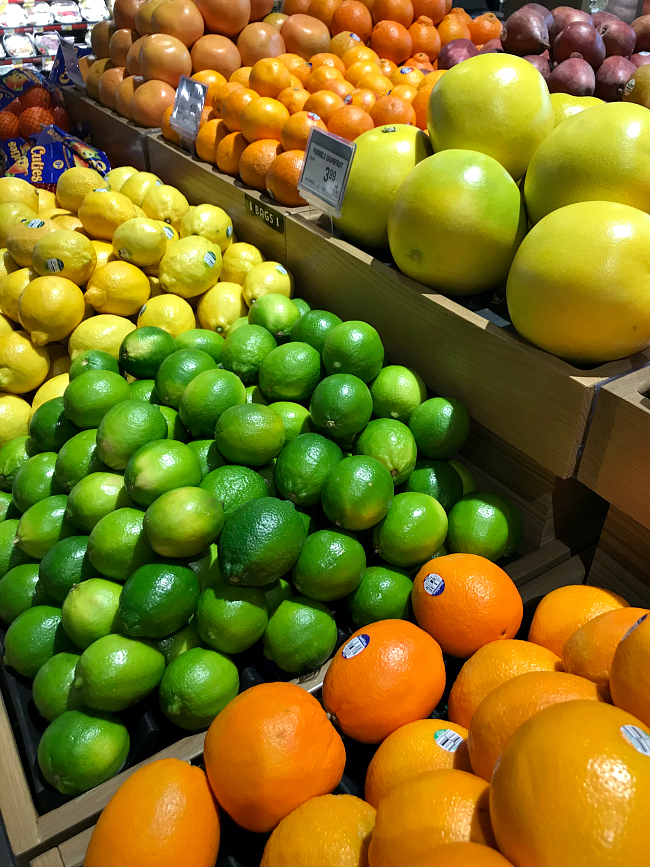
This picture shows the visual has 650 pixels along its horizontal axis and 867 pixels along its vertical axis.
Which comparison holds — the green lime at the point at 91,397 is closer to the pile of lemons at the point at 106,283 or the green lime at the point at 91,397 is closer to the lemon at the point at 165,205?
the pile of lemons at the point at 106,283

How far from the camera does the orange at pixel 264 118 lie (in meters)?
1.87

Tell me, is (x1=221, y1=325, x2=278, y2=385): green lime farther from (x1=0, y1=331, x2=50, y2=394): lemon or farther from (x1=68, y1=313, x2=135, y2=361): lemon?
(x1=0, y1=331, x2=50, y2=394): lemon

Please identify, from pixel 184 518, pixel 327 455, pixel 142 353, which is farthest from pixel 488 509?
pixel 142 353

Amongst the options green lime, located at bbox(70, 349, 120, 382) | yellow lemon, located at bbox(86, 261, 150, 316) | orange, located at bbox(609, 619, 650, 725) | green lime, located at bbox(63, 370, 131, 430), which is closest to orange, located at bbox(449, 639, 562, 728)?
orange, located at bbox(609, 619, 650, 725)

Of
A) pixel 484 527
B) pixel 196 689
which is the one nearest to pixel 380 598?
pixel 484 527

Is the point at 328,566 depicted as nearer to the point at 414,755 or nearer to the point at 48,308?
A: the point at 414,755

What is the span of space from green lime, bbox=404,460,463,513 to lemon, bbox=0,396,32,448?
1.04 m

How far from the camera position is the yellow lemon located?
1659mm

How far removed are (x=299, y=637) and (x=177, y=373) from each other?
2.17ft

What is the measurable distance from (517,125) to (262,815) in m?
1.30

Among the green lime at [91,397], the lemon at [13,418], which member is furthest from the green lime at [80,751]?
the lemon at [13,418]

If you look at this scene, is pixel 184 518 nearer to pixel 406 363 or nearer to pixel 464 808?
pixel 464 808

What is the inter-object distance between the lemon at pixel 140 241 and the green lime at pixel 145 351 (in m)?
0.40

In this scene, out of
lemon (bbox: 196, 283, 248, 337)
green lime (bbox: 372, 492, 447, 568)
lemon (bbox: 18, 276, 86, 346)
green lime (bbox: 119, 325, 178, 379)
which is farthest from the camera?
lemon (bbox: 196, 283, 248, 337)
